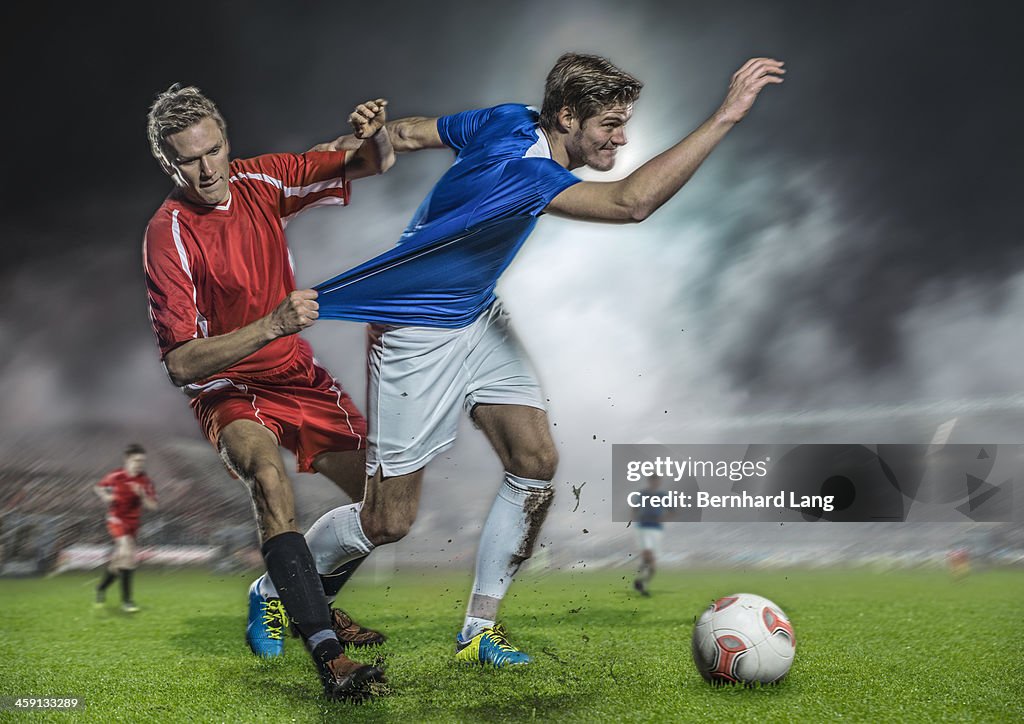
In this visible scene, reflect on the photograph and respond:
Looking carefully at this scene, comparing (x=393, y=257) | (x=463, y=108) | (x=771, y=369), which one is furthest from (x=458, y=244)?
Answer: (x=771, y=369)

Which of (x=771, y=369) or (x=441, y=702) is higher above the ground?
(x=771, y=369)

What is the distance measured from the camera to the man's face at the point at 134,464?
15.1 ft

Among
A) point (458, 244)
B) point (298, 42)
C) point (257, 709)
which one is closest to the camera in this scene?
point (257, 709)

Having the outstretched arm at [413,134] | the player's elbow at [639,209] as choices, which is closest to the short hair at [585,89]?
the outstretched arm at [413,134]

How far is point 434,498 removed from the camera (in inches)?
161

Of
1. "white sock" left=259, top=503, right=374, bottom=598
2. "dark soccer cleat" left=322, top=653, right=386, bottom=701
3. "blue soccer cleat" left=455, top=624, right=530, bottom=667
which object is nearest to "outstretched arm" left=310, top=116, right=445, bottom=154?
"white sock" left=259, top=503, right=374, bottom=598

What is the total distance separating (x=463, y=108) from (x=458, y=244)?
137 centimetres

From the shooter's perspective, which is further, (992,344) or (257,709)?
(992,344)

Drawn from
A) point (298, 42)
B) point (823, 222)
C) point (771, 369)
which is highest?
point (298, 42)

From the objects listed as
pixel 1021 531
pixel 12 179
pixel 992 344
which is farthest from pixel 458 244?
pixel 1021 531

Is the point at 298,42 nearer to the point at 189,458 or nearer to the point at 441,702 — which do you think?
the point at 189,458

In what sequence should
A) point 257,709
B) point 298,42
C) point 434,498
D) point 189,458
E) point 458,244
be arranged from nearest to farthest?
point 257,709 < point 458,244 < point 434,498 < point 298,42 < point 189,458

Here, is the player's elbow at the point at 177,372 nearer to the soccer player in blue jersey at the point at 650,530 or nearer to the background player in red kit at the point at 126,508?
the background player in red kit at the point at 126,508

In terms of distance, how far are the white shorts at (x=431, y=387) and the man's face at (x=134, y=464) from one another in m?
2.01
